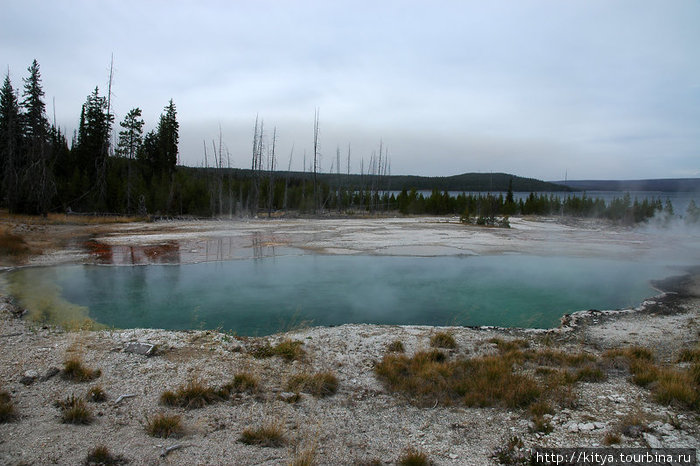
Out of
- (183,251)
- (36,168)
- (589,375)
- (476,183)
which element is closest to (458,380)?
(589,375)

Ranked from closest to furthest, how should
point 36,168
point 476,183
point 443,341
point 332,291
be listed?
point 443,341, point 332,291, point 36,168, point 476,183

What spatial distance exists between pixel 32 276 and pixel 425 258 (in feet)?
46.3

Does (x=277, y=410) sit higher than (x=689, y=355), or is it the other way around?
(x=689, y=355)

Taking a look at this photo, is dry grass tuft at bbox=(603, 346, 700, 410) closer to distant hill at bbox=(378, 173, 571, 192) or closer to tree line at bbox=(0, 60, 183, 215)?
tree line at bbox=(0, 60, 183, 215)

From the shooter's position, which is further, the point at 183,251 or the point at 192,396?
the point at 183,251

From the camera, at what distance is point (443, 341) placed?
7344 millimetres

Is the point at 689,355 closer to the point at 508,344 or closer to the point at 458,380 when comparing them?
the point at 508,344

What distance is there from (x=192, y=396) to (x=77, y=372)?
1770 millimetres

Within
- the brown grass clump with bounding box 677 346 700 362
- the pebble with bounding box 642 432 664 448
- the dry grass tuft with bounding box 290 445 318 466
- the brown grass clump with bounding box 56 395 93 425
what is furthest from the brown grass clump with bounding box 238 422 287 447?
the brown grass clump with bounding box 677 346 700 362

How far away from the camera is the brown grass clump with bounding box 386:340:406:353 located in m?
7.04

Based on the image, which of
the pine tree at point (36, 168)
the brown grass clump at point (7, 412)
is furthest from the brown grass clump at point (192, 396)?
the pine tree at point (36, 168)

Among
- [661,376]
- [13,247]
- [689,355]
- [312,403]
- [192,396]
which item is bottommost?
[312,403]

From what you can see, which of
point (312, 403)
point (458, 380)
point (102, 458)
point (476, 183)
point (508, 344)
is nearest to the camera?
point (102, 458)

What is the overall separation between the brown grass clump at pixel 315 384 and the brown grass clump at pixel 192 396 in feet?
3.06
